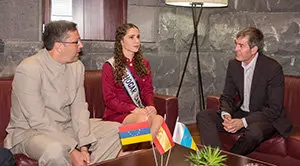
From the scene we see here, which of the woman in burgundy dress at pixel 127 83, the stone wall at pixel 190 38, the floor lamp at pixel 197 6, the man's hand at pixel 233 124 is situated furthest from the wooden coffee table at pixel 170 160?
the floor lamp at pixel 197 6

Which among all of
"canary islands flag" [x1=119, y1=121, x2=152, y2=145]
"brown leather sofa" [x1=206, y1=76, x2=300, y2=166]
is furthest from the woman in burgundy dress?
"canary islands flag" [x1=119, y1=121, x2=152, y2=145]

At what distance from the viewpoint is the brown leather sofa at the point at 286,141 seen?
124 inches

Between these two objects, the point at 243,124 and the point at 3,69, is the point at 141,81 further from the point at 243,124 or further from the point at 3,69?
the point at 3,69

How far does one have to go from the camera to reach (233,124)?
328cm

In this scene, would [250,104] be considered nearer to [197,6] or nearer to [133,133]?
[197,6]

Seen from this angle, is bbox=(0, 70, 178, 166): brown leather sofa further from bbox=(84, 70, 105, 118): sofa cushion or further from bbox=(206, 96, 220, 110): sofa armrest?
bbox=(206, 96, 220, 110): sofa armrest

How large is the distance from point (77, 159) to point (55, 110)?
1.22 ft

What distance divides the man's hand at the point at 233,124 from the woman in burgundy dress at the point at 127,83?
0.52 meters

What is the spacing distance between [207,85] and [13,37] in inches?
91.9

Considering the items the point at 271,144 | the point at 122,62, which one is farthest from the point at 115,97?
the point at 271,144

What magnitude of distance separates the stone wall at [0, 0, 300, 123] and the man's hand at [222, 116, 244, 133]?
1351mm

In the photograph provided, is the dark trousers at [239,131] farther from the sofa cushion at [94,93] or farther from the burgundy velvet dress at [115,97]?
the sofa cushion at [94,93]

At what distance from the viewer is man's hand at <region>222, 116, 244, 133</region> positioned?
10.8ft

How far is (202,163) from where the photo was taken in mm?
1957
